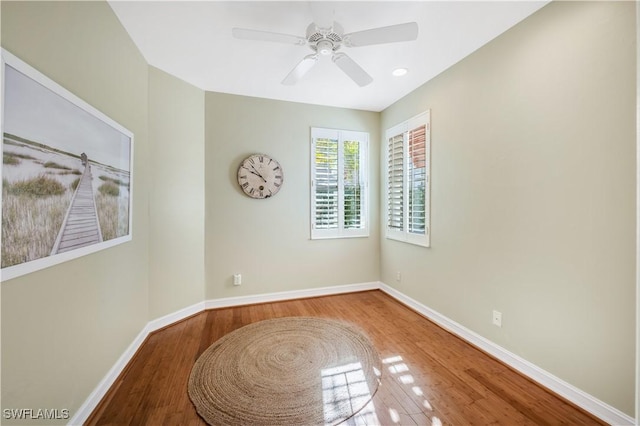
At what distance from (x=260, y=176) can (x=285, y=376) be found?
7.27 ft

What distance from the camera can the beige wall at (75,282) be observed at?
110cm

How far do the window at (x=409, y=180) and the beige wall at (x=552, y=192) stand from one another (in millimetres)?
340

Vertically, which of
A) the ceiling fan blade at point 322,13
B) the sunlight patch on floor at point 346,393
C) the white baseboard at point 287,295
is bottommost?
the sunlight patch on floor at point 346,393

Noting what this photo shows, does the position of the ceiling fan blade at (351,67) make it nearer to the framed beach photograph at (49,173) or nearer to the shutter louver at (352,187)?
the shutter louver at (352,187)

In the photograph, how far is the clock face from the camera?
319cm

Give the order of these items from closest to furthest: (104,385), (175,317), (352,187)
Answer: (104,385), (175,317), (352,187)

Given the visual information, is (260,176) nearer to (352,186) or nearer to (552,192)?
(352,186)

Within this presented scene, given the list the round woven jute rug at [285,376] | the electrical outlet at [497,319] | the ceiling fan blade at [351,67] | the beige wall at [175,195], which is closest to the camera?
the round woven jute rug at [285,376]

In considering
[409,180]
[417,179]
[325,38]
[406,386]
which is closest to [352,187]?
[409,180]

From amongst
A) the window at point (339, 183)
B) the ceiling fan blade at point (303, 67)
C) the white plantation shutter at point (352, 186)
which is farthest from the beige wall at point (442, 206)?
the ceiling fan blade at point (303, 67)

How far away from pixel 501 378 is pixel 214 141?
358cm

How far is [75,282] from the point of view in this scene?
4.77 ft

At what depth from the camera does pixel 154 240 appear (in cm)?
256

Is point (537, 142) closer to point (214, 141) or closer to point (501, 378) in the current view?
point (501, 378)
